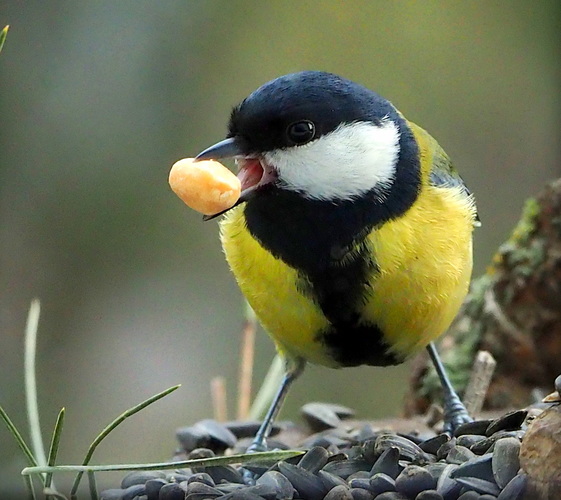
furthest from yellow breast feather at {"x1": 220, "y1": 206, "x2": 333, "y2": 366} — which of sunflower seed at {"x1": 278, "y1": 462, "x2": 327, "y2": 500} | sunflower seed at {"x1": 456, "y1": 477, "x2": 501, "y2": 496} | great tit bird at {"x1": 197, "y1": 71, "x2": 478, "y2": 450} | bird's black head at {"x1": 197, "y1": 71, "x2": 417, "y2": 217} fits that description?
sunflower seed at {"x1": 456, "y1": 477, "x2": 501, "y2": 496}

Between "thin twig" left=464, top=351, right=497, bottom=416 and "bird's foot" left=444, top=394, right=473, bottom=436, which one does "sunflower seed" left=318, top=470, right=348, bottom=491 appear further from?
"thin twig" left=464, top=351, right=497, bottom=416

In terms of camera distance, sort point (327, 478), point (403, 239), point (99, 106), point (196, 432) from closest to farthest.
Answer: point (327, 478), point (403, 239), point (196, 432), point (99, 106)

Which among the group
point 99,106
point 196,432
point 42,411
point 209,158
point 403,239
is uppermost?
point 99,106

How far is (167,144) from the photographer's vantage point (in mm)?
2477

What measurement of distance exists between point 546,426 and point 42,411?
1662 mm

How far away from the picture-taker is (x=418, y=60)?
255 cm

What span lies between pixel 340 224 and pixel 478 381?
0.48 metres

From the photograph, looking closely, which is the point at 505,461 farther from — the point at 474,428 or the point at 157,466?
the point at 157,466

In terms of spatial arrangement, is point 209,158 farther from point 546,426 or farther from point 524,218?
point 524,218

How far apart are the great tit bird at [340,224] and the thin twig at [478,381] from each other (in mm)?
176

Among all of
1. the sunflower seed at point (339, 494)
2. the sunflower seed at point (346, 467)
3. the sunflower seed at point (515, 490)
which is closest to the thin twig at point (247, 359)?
the sunflower seed at point (346, 467)

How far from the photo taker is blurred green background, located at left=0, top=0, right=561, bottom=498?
2295mm

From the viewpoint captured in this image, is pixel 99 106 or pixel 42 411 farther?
pixel 99 106

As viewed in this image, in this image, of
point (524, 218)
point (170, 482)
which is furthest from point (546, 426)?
point (524, 218)
